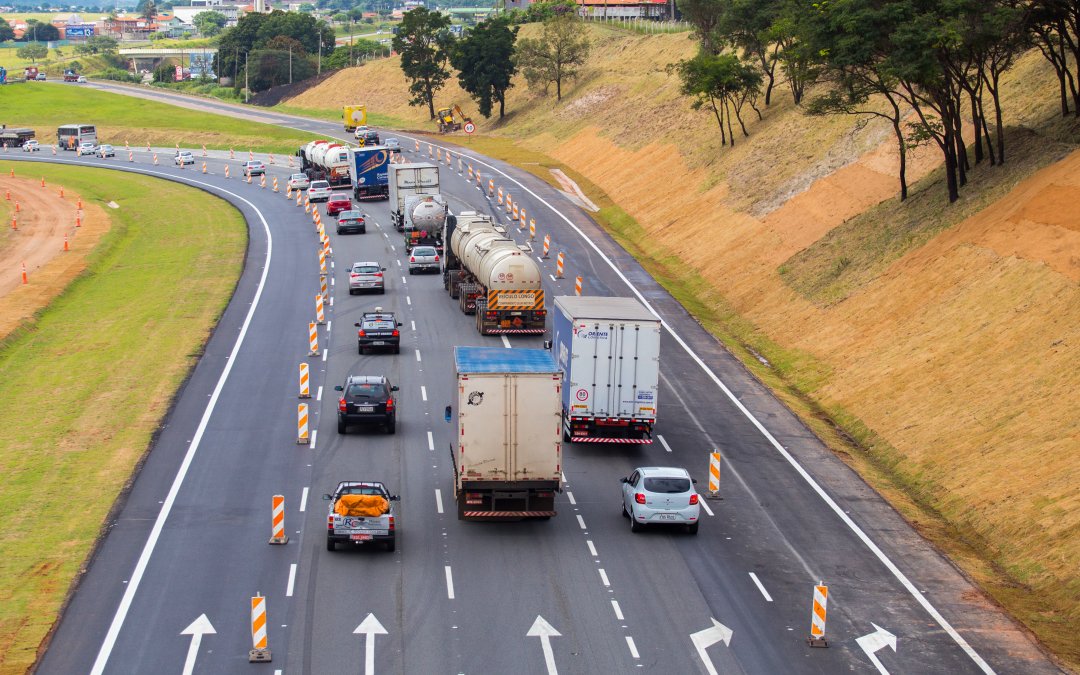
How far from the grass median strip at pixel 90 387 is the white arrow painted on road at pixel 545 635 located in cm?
969

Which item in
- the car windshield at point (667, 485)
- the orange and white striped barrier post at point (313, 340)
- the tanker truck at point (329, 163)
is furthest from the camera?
the tanker truck at point (329, 163)

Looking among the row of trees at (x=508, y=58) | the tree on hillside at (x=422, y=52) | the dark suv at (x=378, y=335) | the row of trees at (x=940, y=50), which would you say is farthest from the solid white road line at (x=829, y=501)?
the tree on hillside at (x=422, y=52)

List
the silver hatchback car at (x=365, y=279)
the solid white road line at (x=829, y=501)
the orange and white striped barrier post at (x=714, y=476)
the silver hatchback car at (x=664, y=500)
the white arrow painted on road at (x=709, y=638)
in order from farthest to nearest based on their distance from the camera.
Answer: the silver hatchback car at (x=365, y=279) < the orange and white striped barrier post at (x=714, y=476) < the silver hatchback car at (x=664, y=500) < the solid white road line at (x=829, y=501) < the white arrow painted on road at (x=709, y=638)

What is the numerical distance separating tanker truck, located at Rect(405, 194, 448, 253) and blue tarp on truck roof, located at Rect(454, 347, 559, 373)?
126ft

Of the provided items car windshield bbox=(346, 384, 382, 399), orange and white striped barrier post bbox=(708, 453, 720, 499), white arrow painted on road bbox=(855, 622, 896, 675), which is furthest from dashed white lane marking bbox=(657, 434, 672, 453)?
white arrow painted on road bbox=(855, 622, 896, 675)

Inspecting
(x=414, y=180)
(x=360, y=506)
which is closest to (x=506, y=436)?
(x=360, y=506)

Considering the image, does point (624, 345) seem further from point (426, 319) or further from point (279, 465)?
point (426, 319)

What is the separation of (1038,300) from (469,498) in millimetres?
21684

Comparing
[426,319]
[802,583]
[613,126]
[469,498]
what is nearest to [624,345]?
[469,498]

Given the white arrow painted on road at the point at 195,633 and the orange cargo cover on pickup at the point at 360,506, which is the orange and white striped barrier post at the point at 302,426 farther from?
the white arrow painted on road at the point at 195,633

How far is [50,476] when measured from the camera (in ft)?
→ 121

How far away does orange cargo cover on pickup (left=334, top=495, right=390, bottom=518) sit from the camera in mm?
30516

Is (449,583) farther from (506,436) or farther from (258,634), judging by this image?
(258,634)

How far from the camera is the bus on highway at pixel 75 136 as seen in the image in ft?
482
